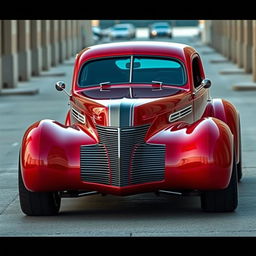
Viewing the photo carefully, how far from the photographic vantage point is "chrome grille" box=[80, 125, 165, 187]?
11.4 meters

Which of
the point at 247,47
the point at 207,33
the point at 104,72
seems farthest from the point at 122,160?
the point at 207,33

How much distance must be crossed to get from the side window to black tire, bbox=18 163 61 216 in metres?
2.53

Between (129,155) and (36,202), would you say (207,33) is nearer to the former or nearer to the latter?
(36,202)

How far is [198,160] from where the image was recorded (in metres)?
11.4

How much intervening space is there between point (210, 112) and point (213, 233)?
11.4ft

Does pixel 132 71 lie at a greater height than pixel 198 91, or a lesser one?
greater

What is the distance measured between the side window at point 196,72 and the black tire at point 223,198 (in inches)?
79.4

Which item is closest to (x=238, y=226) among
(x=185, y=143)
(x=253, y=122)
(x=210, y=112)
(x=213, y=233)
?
(x=213, y=233)

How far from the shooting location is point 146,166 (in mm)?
11391

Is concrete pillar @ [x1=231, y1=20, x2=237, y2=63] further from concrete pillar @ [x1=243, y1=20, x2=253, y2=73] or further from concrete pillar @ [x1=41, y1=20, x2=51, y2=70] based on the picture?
concrete pillar @ [x1=41, y1=20, x2=51, y2=70]

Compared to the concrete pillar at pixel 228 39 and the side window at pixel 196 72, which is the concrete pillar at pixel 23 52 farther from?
the side window at pixel 196 72

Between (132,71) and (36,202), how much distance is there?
2.23 metres

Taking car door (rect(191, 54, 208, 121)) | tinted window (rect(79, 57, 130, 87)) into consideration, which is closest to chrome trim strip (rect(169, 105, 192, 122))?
car door (rect(191, 54, 208, 121))

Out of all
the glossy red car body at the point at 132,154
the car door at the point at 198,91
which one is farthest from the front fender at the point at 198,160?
the car door at the point at 198,91
